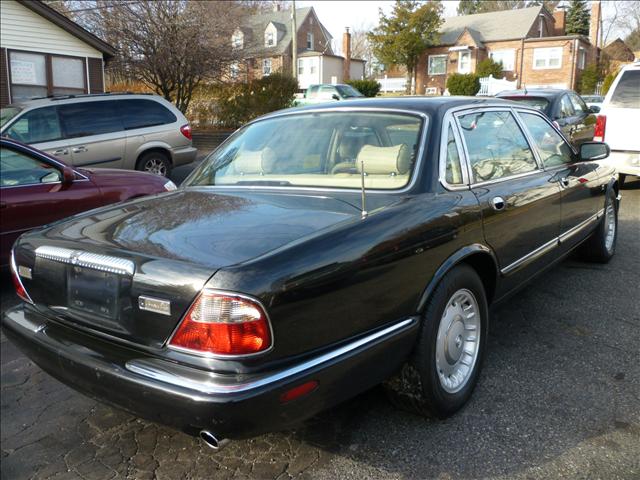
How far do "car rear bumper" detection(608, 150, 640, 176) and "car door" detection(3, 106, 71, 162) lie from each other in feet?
27.8

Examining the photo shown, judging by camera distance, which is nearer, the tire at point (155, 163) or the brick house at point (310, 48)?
the tire at point (155, 163)

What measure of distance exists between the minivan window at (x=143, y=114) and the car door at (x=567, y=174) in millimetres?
7938

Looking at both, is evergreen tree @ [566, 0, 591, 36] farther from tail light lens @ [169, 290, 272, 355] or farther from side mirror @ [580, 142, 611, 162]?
tail light lens @ [169, 290, 272, 355]

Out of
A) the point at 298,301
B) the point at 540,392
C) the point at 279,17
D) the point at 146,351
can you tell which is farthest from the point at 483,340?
the point at 279,17

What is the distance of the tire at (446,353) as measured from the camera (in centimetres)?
279

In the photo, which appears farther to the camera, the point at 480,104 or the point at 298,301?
the point at 480,104

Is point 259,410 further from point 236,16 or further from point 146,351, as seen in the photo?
point 236,16

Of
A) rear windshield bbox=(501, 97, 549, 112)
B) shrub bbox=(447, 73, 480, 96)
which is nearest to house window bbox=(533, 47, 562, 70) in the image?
shrub bbox=(447, 73, 480, 96)

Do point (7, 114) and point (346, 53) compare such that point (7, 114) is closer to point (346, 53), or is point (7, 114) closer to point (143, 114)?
point (143, 114)

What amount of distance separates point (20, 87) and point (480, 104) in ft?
52.2

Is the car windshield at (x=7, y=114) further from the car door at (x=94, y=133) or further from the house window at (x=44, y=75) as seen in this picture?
the house window at (x=44, y=75)

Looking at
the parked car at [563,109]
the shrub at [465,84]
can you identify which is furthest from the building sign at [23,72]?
the shrub at [465,84]

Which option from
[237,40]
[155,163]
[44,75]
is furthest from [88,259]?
[237,40]

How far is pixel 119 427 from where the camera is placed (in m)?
3.11
